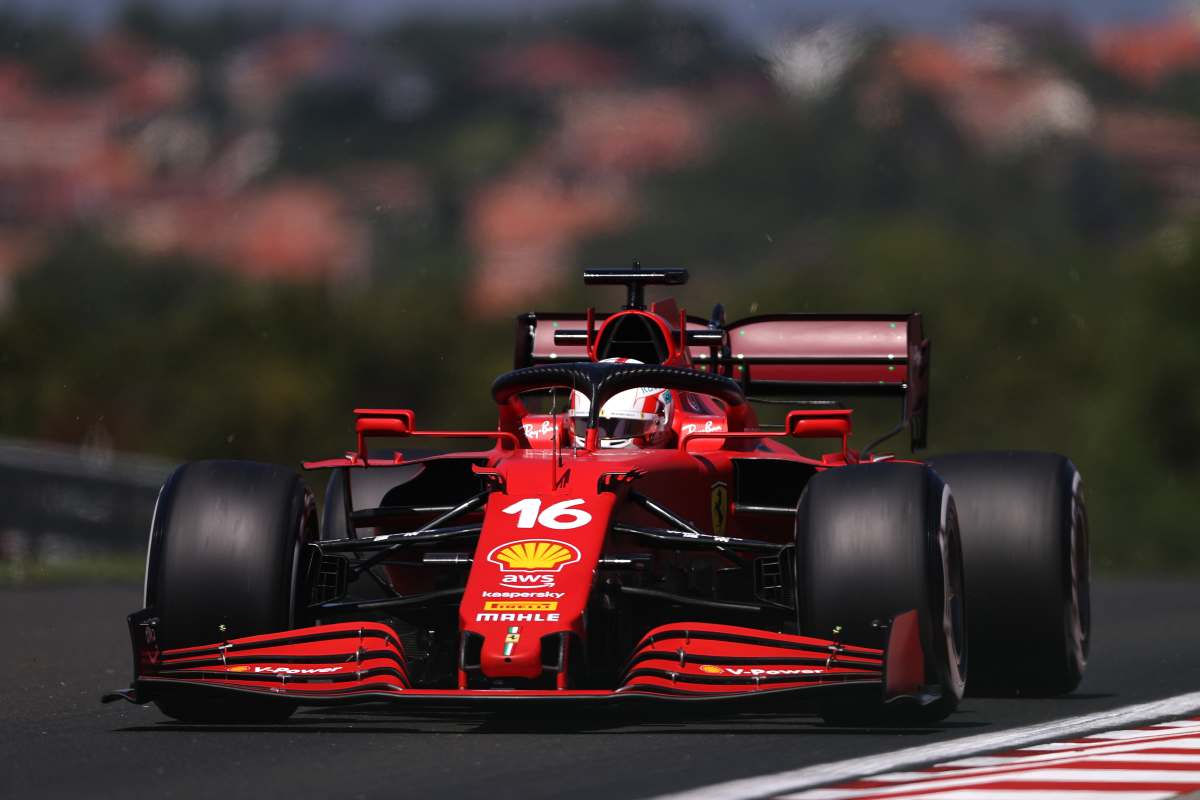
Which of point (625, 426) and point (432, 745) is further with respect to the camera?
point (625, 426)

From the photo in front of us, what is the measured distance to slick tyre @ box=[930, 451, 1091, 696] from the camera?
1041cm

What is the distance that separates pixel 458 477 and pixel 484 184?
3637 inches

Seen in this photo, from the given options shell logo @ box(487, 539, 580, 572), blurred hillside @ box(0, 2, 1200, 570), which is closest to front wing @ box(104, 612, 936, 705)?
shell logo @ box(487, 539, 580, 572)

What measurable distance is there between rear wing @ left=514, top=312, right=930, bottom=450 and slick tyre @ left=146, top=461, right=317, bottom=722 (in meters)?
3.57

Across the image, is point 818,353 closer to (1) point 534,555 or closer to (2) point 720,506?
(2) point 720,506

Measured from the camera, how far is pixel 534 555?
8820mm

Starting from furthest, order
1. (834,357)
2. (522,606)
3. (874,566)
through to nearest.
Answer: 1. (834,357)
2. (874,566)
3. (522,606)

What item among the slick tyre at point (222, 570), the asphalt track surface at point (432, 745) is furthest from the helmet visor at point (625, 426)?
the slick tyre at point (222, 570)

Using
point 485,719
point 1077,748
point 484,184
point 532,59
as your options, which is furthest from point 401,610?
point 484,184

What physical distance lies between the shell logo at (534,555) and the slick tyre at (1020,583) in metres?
2.40

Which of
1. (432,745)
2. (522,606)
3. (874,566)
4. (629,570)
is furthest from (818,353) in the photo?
(432,745)

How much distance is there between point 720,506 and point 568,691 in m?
2.16

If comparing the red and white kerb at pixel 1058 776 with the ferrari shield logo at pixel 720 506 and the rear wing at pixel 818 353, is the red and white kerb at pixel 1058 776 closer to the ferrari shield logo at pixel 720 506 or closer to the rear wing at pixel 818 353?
the ferrari shield logo at pixel 720 506

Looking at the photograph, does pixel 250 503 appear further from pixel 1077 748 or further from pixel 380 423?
→ pixel 1077 748
